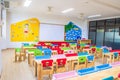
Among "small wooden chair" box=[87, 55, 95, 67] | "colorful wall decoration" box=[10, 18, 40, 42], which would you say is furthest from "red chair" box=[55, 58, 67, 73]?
"colorful wall decoration" box=[10, 18, 40, 42]

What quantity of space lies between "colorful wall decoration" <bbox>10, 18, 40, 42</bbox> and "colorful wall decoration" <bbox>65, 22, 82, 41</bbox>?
298 centimetres

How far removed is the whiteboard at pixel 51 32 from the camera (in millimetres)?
10625

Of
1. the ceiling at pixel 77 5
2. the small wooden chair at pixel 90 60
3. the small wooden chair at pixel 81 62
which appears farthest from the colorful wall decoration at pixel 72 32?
the small wooden chair at pixel 81 62

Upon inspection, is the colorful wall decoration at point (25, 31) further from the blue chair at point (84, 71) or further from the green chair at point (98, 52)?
the blue chair at point (84, 71)

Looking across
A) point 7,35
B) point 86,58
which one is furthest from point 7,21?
point 86,58

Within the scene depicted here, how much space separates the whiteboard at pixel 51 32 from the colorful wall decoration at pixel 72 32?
1.82 feet

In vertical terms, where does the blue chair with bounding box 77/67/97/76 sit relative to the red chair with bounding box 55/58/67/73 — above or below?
above

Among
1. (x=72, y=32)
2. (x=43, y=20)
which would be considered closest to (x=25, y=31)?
(x=43, y=20)

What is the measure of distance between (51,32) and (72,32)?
88.9 inches

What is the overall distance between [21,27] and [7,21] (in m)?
1.17

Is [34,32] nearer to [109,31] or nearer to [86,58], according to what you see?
[109,31]

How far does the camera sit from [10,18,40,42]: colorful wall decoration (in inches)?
386

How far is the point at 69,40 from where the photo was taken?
468 inches

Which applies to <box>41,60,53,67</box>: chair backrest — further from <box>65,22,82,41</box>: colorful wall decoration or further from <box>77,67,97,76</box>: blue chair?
<box>65,22,82,41</box>: colorful wall decoration
